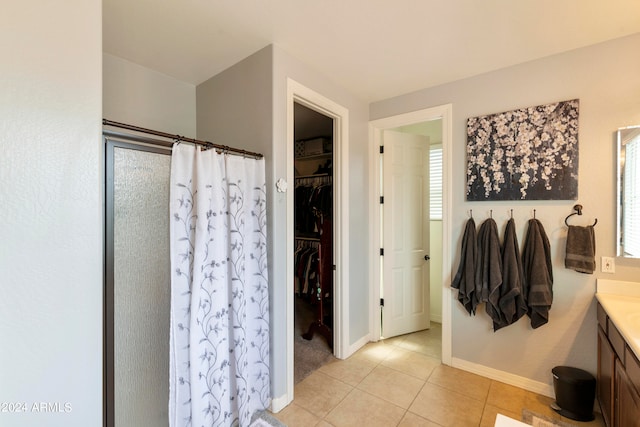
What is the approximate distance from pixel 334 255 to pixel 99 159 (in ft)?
6.54

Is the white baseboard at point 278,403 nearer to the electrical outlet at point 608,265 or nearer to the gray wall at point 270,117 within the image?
the gray wall at point 270,117

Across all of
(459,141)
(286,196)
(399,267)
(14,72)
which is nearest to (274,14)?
(286,196)

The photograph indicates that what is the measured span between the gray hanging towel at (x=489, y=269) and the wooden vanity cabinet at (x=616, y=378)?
1.94 feet

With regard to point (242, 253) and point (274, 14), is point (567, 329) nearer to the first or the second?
point (242, 253)

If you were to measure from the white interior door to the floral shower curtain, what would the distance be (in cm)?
163

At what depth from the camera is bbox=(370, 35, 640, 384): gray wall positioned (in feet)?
6.08

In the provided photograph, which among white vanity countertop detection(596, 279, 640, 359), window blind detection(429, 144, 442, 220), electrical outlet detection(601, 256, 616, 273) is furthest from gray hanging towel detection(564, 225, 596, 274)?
window blind detection(429, 144, 442, 220)

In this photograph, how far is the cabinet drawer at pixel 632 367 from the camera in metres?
1.18

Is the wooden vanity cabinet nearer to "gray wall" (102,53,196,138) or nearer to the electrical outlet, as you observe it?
the electrical outlet

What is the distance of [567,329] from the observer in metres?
2.00

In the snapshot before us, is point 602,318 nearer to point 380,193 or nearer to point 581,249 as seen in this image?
point 581,249

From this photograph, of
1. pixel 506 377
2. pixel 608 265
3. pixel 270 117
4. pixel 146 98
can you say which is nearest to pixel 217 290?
pixel 270 117

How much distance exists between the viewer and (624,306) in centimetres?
162

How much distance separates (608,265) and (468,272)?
87cm
